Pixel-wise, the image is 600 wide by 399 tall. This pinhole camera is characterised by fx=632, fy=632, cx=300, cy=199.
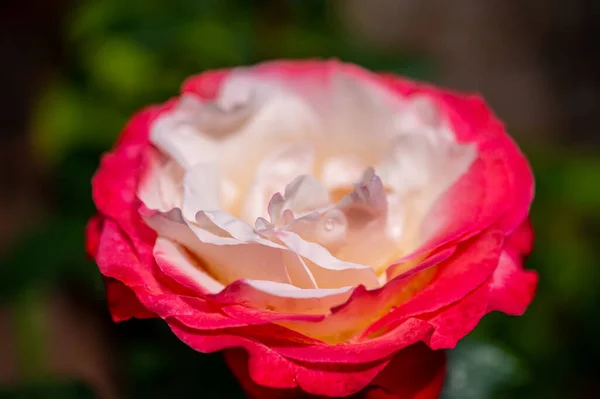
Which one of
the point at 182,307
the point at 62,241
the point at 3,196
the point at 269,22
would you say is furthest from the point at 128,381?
the point at 3,196

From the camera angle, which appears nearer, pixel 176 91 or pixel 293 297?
pixel 293 297

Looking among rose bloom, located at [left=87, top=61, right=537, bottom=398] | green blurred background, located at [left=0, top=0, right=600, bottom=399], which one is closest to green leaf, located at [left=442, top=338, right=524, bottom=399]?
green blurred background, located at [left=0, top=0, right=600, bottom=399]

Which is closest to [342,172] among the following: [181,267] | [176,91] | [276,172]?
[276,172]

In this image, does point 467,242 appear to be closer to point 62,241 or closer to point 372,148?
point 372,148

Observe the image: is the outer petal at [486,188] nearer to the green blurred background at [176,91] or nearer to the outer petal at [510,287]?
the outer petal at [510,287]

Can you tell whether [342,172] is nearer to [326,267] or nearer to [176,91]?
[326,267]

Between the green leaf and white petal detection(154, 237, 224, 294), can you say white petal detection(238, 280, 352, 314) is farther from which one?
the green leaf
